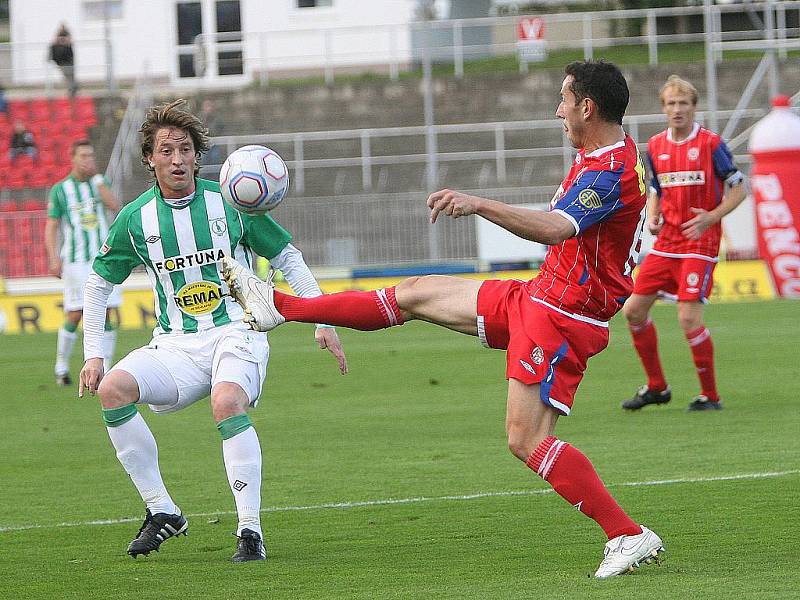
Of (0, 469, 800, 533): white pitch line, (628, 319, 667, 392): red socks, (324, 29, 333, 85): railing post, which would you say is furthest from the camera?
(324, 29, 333, 85): railing post

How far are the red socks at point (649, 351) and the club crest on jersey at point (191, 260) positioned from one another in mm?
4990

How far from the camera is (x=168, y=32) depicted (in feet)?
130

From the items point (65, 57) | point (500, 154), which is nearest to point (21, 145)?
point (65, 57)

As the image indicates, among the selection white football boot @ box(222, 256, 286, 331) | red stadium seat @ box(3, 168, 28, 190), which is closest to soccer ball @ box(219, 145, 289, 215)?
white football boot @ box(222, 256, 286, 331)

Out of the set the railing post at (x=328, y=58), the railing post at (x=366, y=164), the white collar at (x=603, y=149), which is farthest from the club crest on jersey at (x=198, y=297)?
the railing post at (x=328, y=58)

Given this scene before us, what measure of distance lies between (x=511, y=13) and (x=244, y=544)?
41.1 meters

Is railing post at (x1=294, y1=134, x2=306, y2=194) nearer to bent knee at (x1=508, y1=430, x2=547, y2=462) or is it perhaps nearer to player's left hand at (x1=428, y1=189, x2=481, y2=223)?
bent knee at (x1=508, y1=430, x2=547, y2=462)

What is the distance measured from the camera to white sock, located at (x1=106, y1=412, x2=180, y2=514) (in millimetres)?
6477

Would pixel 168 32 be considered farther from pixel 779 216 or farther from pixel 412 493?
pixel 412 493

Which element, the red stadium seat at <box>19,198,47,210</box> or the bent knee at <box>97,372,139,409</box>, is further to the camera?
the red stadium seat at <box>19,198,47,210</box>

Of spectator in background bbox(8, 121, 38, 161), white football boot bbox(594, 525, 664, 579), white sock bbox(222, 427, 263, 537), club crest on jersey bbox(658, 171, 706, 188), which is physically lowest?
white football boot bbox(594, 525, 664, 579)

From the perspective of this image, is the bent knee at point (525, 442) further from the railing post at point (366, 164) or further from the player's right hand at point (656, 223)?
the railing post at point (366, 164)

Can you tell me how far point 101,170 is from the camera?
1238 inches

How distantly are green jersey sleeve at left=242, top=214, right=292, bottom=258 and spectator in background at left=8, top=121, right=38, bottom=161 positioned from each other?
994 inches
